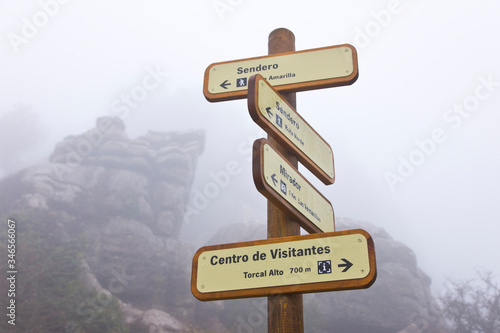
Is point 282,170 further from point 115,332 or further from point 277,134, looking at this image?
point 115,332

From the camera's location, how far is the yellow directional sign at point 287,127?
3.07 metres

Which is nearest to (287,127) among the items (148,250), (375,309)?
(375,309)

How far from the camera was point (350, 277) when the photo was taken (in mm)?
2602

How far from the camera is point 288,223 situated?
3.18 meters

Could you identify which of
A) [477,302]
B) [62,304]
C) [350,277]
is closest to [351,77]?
[350,277]

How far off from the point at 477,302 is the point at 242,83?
138 ft

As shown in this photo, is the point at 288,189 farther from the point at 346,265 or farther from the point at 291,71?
the point at 291,71

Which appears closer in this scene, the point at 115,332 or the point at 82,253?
the point at 115,332

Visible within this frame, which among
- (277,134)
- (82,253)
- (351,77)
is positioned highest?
(82,253)

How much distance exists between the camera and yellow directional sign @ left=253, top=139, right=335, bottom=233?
2832 millimetres

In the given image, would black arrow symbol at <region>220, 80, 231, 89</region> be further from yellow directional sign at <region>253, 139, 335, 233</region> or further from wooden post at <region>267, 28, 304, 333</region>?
yellow directional sign at <region>253, 139, 335, 233</region>

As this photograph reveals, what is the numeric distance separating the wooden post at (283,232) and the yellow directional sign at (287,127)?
140 millimetres

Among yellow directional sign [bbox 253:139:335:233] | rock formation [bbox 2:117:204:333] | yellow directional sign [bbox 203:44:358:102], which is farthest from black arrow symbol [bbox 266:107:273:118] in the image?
rock formation [bbox 2:117:204:333]

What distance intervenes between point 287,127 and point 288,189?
0.54 meters
